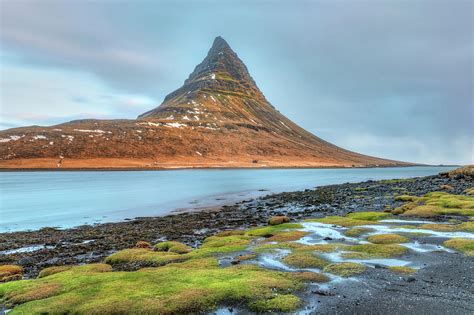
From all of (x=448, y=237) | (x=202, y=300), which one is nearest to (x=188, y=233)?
(x=202, y=300)

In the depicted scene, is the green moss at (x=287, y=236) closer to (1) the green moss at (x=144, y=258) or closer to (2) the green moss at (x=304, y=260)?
(2) the green moss at (x=304, y=260)

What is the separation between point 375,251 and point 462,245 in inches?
206

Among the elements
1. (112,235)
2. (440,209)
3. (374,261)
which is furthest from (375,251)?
(112,235)

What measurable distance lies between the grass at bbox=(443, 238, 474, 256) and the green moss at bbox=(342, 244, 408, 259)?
9.44ft

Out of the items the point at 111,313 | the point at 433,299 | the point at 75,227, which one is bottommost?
the point at 75,227

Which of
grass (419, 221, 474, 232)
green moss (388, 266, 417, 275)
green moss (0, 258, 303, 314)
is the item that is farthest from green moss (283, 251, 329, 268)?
grass (419, 221, 474, 232)

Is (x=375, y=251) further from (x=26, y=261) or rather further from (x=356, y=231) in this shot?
(x=26, y=261)

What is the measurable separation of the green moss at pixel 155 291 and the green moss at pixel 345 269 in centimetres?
239

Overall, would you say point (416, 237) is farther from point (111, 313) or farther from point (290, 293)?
point (111, 313)

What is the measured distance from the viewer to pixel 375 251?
1927cm

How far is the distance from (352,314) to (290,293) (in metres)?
2.64

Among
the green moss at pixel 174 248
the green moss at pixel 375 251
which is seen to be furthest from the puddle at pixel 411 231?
the green moss at pixel 174 248

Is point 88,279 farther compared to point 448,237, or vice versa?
point 448,237

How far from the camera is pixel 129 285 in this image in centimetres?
1416
